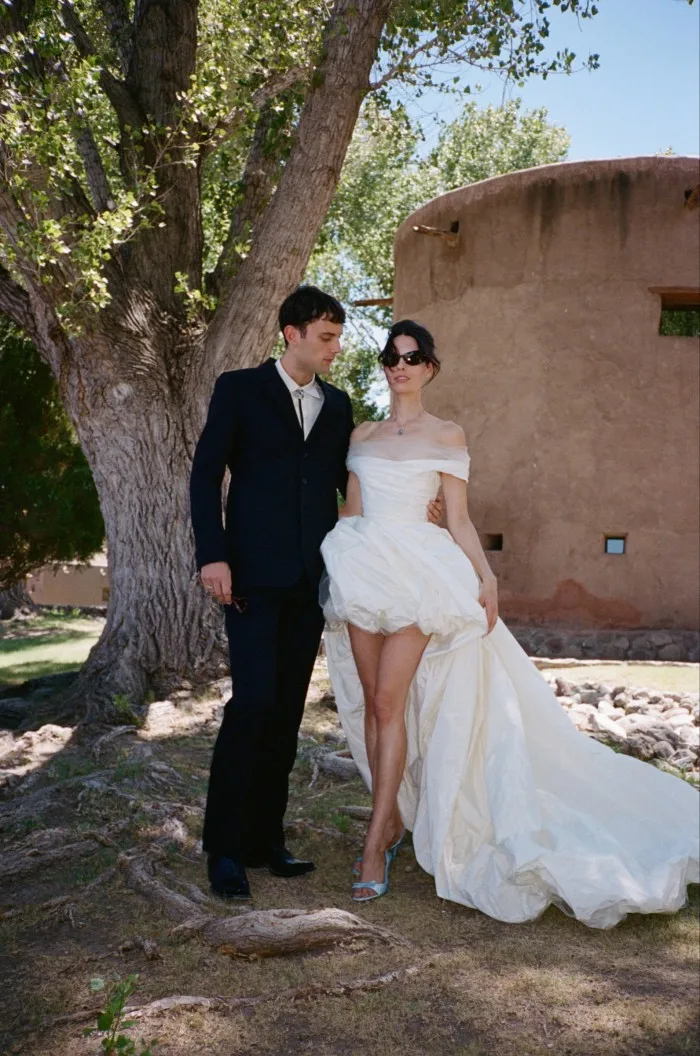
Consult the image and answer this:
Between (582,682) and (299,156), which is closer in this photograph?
(299,156)

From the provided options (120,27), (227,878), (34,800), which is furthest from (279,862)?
(120,27)

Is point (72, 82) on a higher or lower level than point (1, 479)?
higher

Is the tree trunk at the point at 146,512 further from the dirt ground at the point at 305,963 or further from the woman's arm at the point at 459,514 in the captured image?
the woman's arm at the point at 459,514

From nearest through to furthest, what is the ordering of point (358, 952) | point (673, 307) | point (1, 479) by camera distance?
point (358, 952), point (1, 479), point (673, 307)

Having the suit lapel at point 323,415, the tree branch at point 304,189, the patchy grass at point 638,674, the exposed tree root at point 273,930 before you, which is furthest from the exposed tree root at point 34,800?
the patchy grass at point 638,674

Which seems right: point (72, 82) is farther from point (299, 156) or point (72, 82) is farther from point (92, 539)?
point (92, 539)

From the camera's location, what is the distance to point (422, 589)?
3766mm

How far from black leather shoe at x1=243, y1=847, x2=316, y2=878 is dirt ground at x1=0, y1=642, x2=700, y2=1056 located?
40mm

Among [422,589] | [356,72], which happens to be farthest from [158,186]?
[422,589]

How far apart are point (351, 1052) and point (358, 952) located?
600 mm

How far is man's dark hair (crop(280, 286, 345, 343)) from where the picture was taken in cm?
373

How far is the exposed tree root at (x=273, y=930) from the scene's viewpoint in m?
3.06

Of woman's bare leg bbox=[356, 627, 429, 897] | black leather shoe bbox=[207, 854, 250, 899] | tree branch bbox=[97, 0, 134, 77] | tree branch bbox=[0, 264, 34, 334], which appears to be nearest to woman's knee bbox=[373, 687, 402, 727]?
woman's bare leg bbox=[356, 627, 429, 897]

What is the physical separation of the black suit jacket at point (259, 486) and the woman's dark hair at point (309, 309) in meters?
0.21
